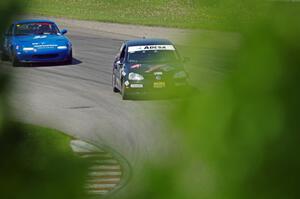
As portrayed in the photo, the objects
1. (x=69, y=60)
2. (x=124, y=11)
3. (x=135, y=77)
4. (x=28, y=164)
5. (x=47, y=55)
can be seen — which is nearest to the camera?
(x=28, y=164)

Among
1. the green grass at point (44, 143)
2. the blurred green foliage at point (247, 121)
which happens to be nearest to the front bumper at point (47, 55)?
the green grass at point (44, 143)

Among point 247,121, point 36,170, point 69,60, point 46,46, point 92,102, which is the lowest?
point 69,60

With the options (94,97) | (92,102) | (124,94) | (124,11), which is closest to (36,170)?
(92,102)

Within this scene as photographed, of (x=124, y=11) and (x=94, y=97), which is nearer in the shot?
(x=94, y=97)

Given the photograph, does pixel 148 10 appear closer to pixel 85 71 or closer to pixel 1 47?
pixel 85 71

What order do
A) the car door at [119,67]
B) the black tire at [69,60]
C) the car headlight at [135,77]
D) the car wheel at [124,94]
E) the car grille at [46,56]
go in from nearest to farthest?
the car headlight at [135,77]
the car wheel at [124,94]
the car door at [119,67]
the car grille at [46,56]
the black tire at [69,60]

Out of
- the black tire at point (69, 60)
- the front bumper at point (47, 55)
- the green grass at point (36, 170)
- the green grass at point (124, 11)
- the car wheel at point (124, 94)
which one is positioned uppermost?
the green grass at point (36, 170)

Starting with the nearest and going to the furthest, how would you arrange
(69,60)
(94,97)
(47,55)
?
(94,97), (47,55), (69,60)

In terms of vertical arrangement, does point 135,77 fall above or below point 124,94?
above

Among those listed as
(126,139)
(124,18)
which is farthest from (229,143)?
(124,18)

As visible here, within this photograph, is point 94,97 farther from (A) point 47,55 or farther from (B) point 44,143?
(B) point 44,143

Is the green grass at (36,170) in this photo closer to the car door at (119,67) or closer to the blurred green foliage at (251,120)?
the blurred green foliage at (251,120)

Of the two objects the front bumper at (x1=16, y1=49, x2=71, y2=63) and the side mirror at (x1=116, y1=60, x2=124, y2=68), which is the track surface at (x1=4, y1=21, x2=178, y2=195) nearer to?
the front bumper at (x1=16, y1=49, x2=71, y2=63)

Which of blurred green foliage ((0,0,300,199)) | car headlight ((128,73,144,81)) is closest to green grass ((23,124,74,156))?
blurred green foliage ((0,0,300,199))
